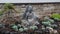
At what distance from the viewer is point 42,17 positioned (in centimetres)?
646

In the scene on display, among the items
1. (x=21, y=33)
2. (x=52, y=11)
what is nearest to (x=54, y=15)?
(x=52, y=11)

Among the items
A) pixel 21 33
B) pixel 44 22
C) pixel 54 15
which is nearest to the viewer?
pixel 21 33

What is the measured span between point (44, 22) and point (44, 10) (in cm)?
74

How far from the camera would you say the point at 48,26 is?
6.02 meters

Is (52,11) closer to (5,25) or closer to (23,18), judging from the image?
(23,18)

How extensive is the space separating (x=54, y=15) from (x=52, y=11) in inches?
10.2

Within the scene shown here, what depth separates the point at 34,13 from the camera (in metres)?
6.59

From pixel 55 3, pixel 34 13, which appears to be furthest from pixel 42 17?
pixel 55 3

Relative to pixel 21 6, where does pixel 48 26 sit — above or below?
below

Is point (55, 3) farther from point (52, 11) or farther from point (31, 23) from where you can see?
point (31, 23)

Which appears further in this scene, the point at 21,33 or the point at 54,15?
the point at 54,15

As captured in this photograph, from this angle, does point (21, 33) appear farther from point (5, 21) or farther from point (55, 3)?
point (55, 3)

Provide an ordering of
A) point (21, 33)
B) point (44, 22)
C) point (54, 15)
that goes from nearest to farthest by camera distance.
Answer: point (21, 33) → point (44, 22) → point (54, 15)

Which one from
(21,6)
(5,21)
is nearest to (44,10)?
(21,6)
